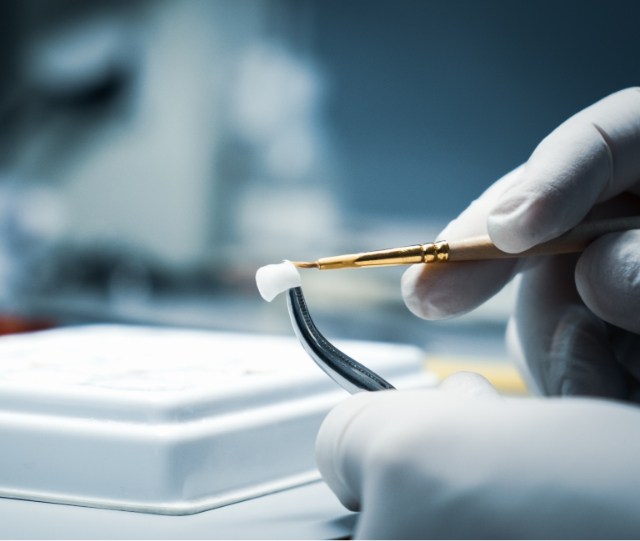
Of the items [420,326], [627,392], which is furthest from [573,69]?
[627,392]

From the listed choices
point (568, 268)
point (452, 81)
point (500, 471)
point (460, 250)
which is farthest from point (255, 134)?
point (500, 471)

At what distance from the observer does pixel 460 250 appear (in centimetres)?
47

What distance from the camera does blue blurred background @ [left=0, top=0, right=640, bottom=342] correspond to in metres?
1.77

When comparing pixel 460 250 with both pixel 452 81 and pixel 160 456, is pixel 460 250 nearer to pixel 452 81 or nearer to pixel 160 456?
pixel 160 456

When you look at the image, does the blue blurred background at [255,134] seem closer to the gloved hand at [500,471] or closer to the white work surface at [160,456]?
the white work surface at [160,456]

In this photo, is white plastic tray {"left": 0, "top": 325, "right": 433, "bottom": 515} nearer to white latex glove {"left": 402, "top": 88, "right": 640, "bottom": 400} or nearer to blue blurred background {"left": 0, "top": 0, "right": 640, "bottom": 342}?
white latex glove {"left": 402, "top": 88, "right": 640, "bottom": 400}

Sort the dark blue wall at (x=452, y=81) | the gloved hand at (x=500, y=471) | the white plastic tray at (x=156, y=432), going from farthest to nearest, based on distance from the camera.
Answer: the dark blue wall at (x=452, y=81) → the white plastic tray at (x=156, y=432) → the gloved hand at (x=500, y=471)

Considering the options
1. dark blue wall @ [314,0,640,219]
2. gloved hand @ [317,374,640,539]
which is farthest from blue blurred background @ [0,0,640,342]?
gloved hand @ [317,374,640,539]

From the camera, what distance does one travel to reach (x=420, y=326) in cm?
185

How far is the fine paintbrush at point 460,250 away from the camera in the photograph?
45 centimetres

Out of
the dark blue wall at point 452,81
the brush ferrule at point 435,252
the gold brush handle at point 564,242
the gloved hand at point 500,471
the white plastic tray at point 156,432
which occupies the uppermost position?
the dark blue wall at point 452,81

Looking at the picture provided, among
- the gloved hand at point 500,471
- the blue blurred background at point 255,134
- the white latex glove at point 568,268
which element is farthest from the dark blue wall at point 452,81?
the gloved hand at point 500,471

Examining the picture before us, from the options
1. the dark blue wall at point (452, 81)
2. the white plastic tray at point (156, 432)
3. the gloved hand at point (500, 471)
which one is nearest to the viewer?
the gloved hand at point (500, 471)

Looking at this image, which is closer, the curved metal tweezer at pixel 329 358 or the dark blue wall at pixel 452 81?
the curved metal tweezer at pixel 329 358
